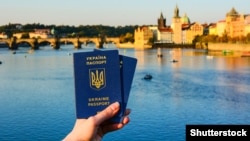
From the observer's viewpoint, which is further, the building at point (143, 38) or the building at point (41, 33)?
the building at point (41, 33)

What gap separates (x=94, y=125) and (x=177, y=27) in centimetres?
4181

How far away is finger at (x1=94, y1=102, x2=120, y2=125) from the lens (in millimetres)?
856

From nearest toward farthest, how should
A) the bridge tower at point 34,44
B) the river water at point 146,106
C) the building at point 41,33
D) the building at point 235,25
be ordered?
the river water at point 146,106 < the building at point 235,25 < the bridge tower at point 34,44 < the building at point 41,33

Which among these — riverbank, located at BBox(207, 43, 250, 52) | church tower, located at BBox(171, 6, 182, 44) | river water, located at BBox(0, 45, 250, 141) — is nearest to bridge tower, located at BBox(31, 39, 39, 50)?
church tower, located at BBox(171, 6, 182, 44)

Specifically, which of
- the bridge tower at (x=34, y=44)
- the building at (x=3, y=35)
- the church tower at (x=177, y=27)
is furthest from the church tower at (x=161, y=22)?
the building at (x=3, y=35)

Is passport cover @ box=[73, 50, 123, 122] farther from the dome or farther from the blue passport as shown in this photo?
the dome

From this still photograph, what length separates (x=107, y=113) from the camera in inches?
33.8

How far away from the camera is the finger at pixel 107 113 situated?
856 millimetres

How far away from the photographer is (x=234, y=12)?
3666cm

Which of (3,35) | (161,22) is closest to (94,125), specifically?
(161,22)

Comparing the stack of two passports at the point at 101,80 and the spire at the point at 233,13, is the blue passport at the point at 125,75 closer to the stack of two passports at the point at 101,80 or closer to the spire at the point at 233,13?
the stack of two passports at the point at 101,80

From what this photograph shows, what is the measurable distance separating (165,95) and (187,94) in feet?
1.58

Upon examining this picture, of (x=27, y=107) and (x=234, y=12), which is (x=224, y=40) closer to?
(x=234, y=12)

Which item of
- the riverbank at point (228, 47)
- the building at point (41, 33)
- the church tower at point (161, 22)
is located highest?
the church tower at point (161, 22)
